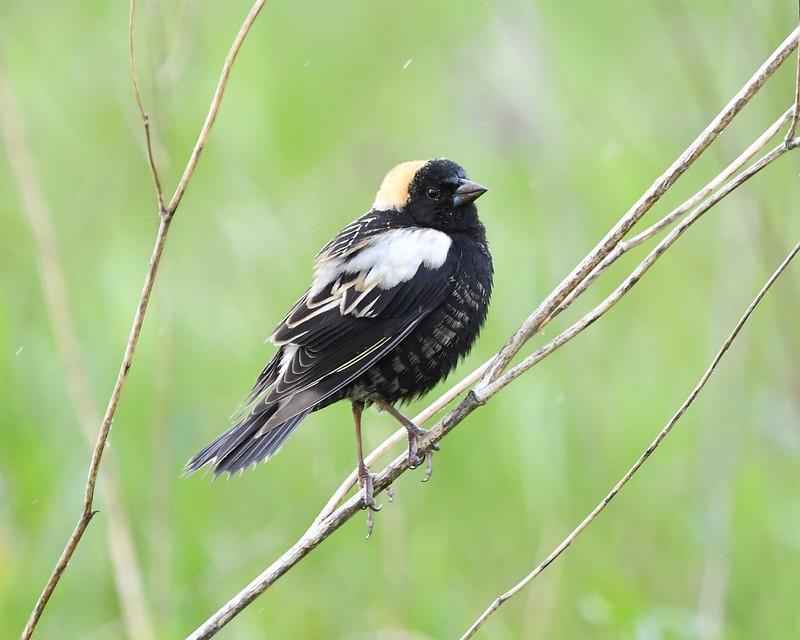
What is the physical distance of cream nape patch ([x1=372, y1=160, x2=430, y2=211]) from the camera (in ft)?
12.4

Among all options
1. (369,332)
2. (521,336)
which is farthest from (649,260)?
(369,332)

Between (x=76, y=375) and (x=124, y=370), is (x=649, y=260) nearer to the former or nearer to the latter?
(x=124, y=370)

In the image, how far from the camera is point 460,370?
4.53 metres

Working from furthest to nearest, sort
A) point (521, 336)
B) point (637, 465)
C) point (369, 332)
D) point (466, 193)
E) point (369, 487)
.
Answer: point (466, 193) < point (369, 332) < point (369, 487) < point (521, 336) < point (637, 465)

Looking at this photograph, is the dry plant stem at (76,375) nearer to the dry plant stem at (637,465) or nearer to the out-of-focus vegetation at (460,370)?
the out-of-focus vegetation at (460,370)

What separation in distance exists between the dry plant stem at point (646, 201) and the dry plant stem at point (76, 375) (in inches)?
38.6

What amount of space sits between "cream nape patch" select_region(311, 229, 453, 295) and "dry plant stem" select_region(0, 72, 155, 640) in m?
0.63

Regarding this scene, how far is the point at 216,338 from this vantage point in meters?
4.49

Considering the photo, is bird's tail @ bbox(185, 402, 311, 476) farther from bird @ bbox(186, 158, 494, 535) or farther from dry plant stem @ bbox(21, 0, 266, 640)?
dry plant stem @ bbox(21, 0, 266, 640)

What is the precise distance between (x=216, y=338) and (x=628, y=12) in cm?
305

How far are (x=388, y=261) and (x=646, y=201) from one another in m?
1.04

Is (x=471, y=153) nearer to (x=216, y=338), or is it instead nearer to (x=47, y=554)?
(x=216, y=338)

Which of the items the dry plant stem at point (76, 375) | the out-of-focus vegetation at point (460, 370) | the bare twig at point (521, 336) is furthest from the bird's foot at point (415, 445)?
the dry plant stem at point (76, 375)

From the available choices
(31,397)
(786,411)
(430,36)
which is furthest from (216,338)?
(430,36)
